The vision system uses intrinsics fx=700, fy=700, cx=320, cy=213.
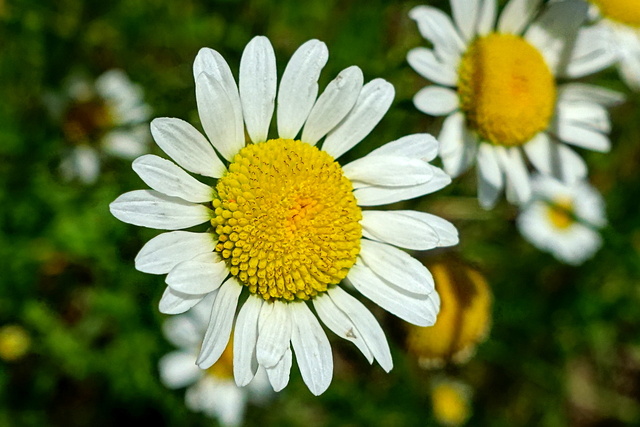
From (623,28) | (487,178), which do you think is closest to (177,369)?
(487,178)

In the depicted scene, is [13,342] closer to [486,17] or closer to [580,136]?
[486,17]

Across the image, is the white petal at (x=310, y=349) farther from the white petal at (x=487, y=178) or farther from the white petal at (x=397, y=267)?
the white petal at (x=487, y=178)

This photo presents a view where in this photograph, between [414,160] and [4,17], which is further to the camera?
[4,17]

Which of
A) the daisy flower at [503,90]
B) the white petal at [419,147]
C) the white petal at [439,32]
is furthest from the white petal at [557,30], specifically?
the white petal at [419,147]

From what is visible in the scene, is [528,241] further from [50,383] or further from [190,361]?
[50,383]

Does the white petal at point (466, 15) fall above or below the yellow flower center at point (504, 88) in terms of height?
above

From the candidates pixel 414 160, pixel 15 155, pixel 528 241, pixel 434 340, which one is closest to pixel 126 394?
pixel 15 155

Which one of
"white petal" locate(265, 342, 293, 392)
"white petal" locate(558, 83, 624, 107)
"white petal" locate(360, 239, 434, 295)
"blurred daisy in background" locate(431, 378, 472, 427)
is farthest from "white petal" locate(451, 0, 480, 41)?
"blurred daisy in background" locate(431, 378, 472, 427)
